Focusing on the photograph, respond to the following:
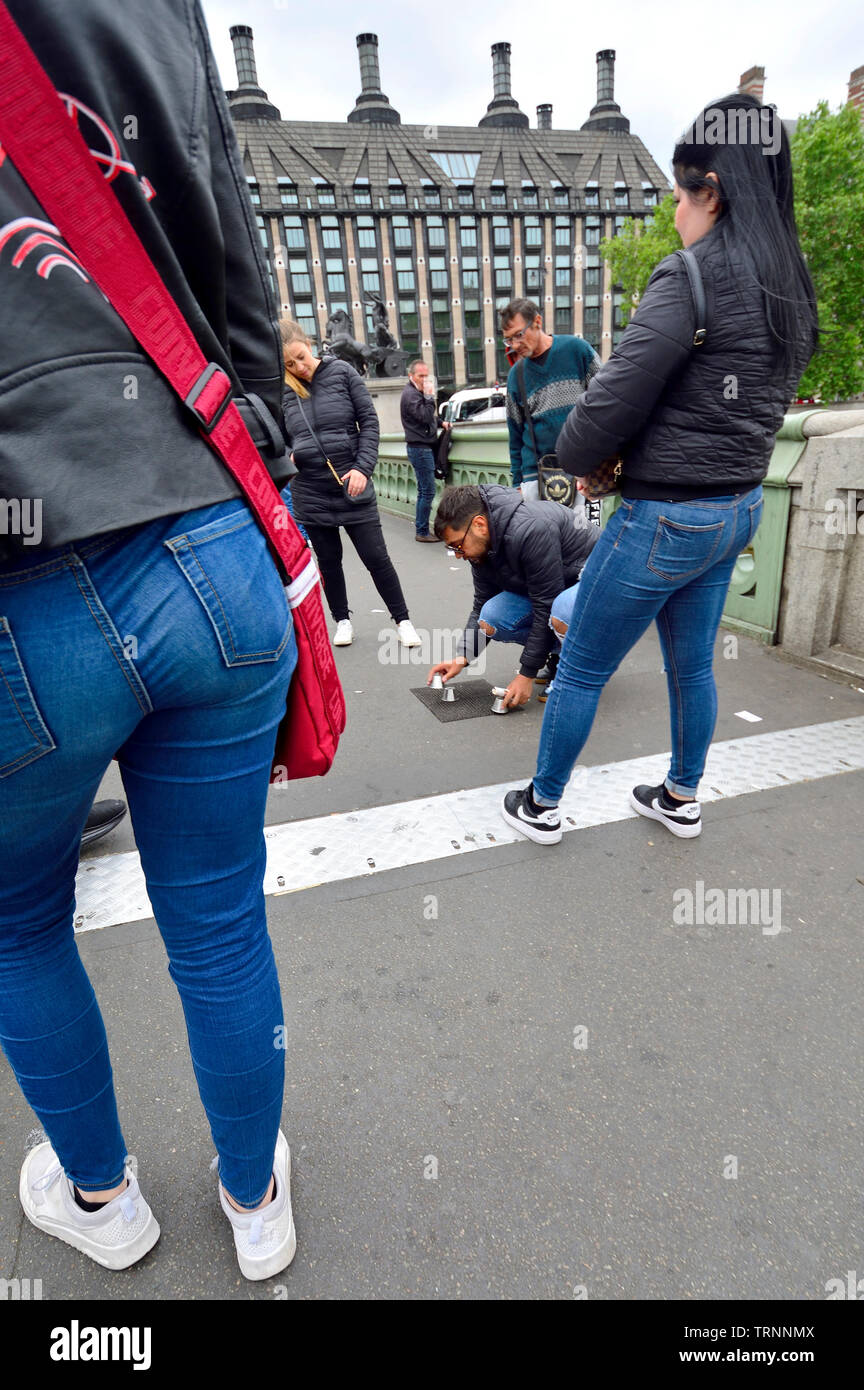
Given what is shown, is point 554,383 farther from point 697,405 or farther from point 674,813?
point 674,813

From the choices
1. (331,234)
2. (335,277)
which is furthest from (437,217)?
(335,277)

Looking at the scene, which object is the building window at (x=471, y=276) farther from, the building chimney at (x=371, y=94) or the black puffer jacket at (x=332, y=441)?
the black puffer jacket at (x=332, y=441)

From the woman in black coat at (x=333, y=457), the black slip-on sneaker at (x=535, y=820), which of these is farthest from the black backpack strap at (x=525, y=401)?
the black slip-on sneaker at (x=535, y=820)

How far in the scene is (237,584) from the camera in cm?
89

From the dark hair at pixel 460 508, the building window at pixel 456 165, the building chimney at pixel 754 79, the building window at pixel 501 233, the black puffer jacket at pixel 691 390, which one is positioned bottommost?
the dark hair at pixel 460 508

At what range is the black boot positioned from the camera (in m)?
2.69

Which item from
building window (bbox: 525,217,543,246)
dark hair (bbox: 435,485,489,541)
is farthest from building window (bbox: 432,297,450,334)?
dark hair (bbox: 435,485,489,541)

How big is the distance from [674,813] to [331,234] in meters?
62.5

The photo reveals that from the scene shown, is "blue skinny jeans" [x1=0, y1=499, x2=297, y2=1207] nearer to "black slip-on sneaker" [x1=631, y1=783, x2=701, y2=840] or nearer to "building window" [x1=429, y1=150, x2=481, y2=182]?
"black slip-on sneaker" [x1=631, y1=783, x2=701, y2=840]

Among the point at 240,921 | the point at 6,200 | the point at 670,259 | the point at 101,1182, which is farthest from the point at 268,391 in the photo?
the point at 670,259

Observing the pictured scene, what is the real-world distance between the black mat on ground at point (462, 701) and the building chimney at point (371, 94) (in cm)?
6951

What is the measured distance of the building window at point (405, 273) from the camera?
56.3 meters
